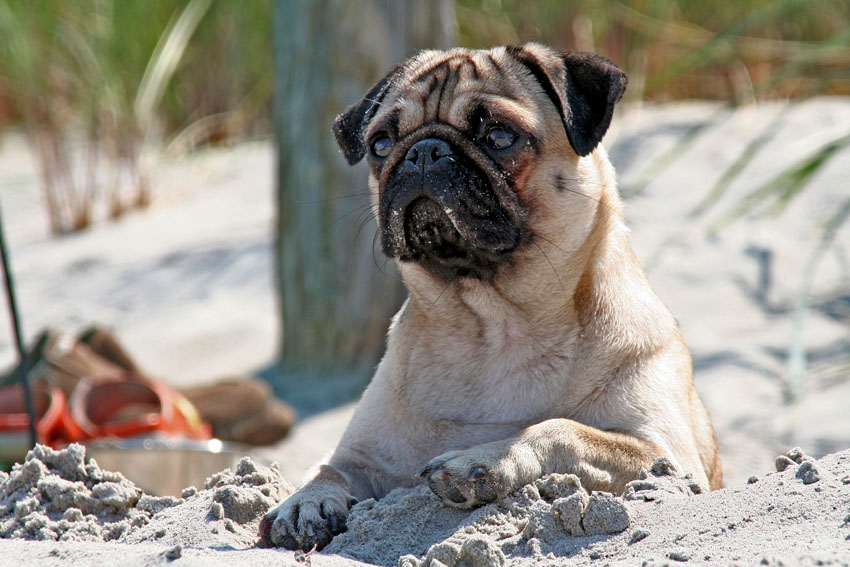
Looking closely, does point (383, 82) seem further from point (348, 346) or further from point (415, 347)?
point (348, 346)

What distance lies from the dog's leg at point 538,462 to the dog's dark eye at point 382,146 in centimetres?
130

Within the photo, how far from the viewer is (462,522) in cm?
285

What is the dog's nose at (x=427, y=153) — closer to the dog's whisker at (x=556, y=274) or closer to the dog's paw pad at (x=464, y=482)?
the dog's whisker at (x=556, y=274)

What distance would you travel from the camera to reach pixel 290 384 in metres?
7.52

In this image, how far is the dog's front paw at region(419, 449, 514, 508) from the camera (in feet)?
9.27

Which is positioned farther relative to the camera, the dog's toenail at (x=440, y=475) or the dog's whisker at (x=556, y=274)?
the dog's whisker at (x=556, y=274)

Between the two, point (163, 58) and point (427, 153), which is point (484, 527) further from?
point (163, 58)

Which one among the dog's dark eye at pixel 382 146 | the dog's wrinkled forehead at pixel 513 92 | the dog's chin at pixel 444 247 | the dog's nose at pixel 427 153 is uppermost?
the dog's wrinkled forehead at pixel 513 92

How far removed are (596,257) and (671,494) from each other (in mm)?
1013

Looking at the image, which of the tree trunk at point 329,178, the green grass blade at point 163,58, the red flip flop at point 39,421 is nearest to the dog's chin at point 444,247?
the red flip flop at point 39,421

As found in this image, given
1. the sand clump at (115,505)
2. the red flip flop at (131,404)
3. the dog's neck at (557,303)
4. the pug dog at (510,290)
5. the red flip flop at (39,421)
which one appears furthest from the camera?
the red flip flop at (131,404)

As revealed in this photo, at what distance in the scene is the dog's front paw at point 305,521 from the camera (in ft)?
9.45

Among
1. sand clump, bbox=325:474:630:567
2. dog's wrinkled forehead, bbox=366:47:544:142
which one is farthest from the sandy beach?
dog's wrinkled forehead, bbox=366:47:544:142

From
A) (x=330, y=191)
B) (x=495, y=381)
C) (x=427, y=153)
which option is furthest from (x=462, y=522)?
(x=330, y=191)
